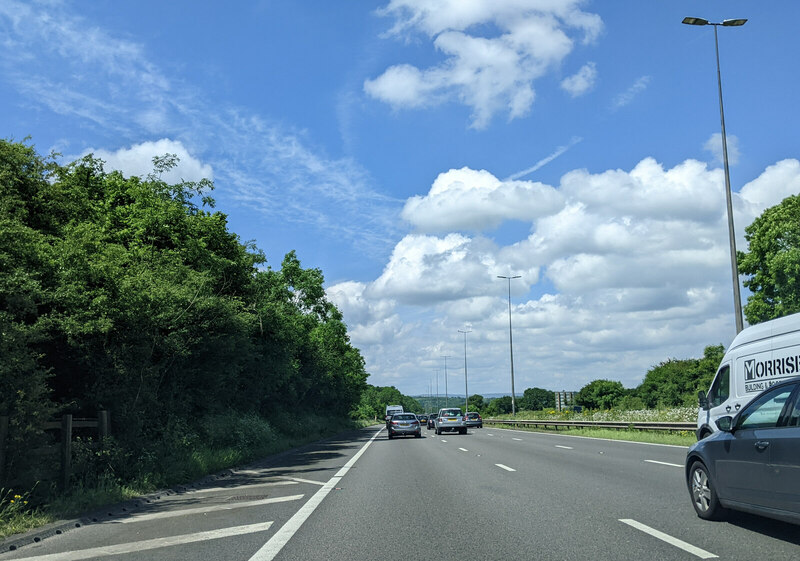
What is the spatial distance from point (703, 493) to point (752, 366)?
5618 mm

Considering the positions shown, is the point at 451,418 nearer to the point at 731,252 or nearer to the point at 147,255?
the point at 731,252

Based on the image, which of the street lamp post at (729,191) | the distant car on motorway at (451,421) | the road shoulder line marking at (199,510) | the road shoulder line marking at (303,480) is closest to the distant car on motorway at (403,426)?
the distant car on motorway at (451,421)

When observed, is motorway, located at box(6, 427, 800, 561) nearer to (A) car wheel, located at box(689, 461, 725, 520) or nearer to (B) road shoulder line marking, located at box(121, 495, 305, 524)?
(B) road shoulder line marking, located at box(121, 495, 305, 524)

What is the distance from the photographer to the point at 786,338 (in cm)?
1150

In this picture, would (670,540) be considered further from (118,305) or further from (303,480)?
(118,305)

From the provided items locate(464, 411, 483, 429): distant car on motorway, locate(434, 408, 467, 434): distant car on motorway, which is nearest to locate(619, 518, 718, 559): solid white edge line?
locate(434, 408, 467, 434): distant car on motorway

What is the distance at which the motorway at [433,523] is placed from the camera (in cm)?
A: 659

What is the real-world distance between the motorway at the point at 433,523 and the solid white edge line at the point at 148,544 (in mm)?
24

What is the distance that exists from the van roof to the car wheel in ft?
14.7

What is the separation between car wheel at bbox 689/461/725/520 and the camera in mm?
7643

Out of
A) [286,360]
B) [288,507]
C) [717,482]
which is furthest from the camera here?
[286,360]

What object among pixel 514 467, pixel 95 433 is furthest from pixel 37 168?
pixel 514 467

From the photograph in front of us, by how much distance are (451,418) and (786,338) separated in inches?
1308

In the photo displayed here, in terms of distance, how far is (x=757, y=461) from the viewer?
6758 mm
